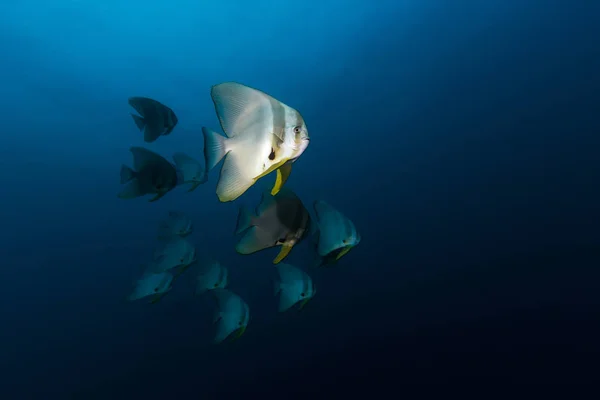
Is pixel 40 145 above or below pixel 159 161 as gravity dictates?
above

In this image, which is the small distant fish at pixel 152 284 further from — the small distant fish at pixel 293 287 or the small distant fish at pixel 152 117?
the small distant fish at pixel 152 117

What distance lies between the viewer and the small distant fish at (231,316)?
3.70 metres

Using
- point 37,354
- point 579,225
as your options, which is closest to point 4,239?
point 37,354

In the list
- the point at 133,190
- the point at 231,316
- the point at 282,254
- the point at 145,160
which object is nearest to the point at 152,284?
the point at 231,316

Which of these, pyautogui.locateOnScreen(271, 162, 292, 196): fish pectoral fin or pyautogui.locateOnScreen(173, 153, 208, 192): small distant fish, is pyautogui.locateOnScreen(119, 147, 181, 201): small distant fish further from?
pyautogui.locateOnScreen(271, 162, 292, 196): fish pectoral fin

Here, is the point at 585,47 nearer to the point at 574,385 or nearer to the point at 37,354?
the point at 574,385

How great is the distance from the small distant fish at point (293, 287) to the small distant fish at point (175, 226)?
1.31 metres

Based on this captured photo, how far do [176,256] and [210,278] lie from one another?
0.46 m

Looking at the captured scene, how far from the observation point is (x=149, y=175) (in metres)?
2.75

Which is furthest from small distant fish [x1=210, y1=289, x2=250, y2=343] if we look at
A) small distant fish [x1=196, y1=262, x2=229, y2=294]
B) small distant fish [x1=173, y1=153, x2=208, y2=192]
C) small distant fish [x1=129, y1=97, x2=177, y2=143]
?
small distant fish [x1=129, y1=97, x2=177, y2=143]

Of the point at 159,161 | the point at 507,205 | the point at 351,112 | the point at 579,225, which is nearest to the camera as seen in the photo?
the point at 159,161

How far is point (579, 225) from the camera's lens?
1753 centimetres

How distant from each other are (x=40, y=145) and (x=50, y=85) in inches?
114

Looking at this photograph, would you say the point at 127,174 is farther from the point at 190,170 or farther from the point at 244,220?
the point at 244,220
